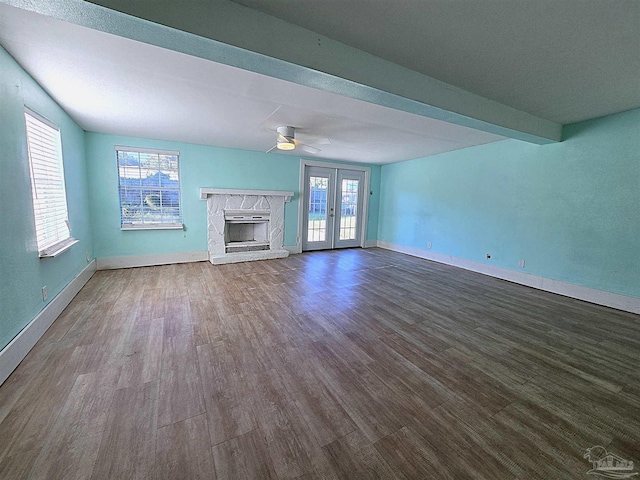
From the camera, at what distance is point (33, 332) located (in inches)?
87.1

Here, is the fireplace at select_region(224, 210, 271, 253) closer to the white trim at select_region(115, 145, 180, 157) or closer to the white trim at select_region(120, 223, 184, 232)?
the white trim at select_region(120, 223, 184, 232)

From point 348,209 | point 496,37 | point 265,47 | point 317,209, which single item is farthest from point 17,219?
point 348,209

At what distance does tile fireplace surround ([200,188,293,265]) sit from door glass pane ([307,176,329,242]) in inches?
Answer: 30.1

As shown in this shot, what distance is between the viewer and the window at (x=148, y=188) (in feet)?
15.0

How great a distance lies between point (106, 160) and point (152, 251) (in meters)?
1.74

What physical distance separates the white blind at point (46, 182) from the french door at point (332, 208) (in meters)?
4.34

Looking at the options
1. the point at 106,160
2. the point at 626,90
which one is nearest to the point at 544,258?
the point at 626,90

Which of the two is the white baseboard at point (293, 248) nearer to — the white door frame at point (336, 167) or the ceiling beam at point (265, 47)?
the white door frame at point (336, 167)

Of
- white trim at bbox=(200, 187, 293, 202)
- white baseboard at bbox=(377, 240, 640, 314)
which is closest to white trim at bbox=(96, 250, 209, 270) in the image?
white trim at bbox=(200, 187, 293, 202)

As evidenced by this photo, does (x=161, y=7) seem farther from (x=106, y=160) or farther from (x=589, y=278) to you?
(x=589, y=278)

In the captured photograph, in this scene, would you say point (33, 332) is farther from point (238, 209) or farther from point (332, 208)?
point (332, 208)

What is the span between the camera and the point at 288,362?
2092 mm

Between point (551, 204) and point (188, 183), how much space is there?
20.9 ft

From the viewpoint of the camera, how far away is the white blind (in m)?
2.51
